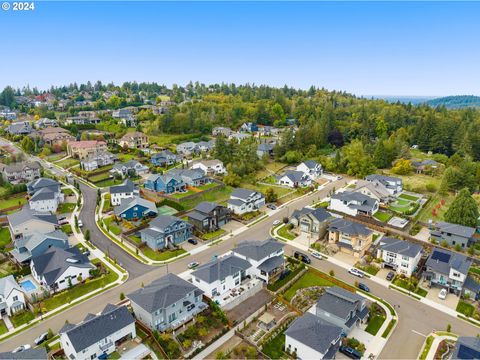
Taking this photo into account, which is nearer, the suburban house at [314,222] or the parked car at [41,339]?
the parked car at [41,339]

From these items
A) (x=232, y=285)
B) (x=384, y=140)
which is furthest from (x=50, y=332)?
(x=384, y=140)

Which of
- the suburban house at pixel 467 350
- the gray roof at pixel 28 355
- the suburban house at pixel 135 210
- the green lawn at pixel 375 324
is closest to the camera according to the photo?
the gray roof at pixel 28 355

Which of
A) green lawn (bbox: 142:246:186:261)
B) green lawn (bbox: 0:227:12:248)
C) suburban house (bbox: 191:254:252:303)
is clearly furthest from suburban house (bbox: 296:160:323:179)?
green lawn (bbox: 0:227:12:248)

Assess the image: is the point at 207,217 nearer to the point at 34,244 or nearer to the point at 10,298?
the point at 34,244

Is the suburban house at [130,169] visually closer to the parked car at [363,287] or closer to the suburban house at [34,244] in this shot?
the suburban house at [34,244]

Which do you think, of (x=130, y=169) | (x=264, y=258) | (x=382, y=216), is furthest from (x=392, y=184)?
→ (x=130, y=169)

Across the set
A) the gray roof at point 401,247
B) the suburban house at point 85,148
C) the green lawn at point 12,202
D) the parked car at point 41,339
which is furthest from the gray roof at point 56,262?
the suburban house at point 85,148

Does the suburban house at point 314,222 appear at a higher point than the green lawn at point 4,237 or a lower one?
higher
